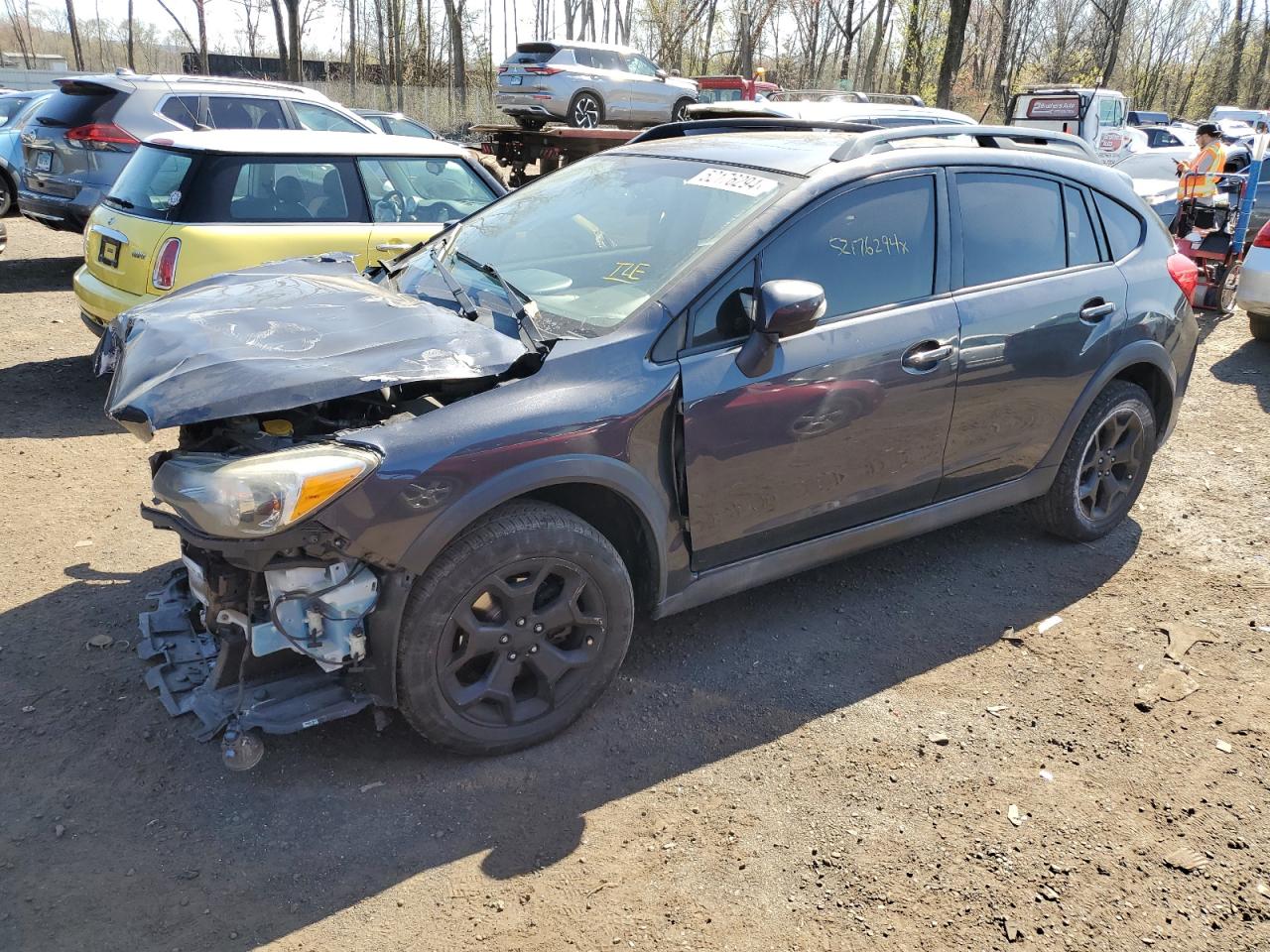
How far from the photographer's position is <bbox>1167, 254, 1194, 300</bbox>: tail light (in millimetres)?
4738

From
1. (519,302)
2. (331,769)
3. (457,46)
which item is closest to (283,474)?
Result: (331,769)

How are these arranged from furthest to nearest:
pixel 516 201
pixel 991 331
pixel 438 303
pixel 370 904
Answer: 1. pixel 516 201
2. pixel 991 331
3. pixel 438 303
4. pixel 370 904

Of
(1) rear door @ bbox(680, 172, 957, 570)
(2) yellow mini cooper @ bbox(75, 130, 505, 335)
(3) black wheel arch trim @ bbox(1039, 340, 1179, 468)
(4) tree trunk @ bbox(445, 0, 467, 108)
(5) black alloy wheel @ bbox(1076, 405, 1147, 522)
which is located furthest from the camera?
(4) tree trunk @ bbox(445, 0, 467, 108)

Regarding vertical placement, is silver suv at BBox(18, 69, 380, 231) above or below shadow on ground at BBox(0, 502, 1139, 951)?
above

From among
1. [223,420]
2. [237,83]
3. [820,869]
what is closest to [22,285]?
[237,83]

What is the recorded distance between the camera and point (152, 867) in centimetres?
268

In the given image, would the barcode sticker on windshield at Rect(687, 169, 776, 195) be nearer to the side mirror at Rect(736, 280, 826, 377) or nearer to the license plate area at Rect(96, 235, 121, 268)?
the side mirror at Rect(736, 280, 826, 377)

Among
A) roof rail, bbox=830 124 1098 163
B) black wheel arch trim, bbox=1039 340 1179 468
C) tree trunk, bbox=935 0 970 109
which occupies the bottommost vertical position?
black wheel arch trim, bbox=1039 340 1179 468

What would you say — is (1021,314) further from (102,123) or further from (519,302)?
(102,123)

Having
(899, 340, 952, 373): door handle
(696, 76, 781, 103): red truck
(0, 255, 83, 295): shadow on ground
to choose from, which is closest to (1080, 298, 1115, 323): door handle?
(899, 340, 952, 373): door handle

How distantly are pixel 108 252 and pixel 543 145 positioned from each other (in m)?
9.46

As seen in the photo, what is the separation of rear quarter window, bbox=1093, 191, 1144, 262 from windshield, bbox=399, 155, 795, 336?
1.86 m

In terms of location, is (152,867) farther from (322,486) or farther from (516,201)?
(516,201)

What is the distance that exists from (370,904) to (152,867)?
2.02ft
